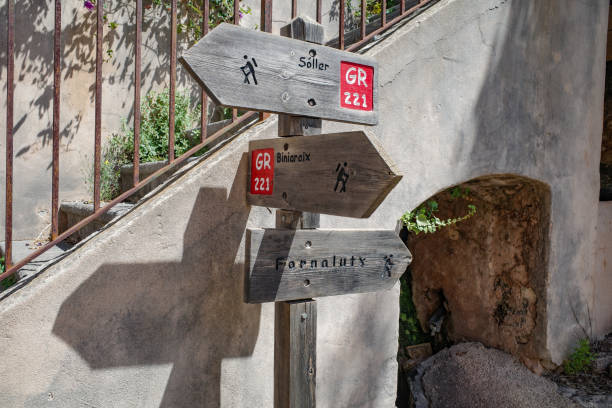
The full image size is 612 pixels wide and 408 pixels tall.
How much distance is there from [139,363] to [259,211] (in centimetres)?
72

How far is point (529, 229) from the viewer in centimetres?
331

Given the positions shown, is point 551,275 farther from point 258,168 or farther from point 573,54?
point 258,168

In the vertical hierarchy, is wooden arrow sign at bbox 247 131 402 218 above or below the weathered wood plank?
above

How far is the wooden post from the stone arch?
1.78 metres

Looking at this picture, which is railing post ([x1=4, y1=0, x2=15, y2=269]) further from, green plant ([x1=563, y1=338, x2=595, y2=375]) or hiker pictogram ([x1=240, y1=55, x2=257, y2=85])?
green plant ([x1=563, y1=338, x2=595, y2=375])

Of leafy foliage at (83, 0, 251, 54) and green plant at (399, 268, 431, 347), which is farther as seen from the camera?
green plant at (399, 268, 431, 347)

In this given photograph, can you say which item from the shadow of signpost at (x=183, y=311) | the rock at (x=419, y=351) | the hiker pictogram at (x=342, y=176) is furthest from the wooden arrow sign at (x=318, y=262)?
the rock at (x=419, y=351)

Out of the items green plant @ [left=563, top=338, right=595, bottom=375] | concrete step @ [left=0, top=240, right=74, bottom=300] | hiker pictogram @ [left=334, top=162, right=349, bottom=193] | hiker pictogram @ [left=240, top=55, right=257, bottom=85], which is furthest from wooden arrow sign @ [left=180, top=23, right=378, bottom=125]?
green plant @ [left=563, top=338, right=595, bottom=375]

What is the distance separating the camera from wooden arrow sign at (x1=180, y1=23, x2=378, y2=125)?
1.33 m

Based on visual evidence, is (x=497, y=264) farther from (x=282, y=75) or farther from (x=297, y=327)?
(x=282, y=75)

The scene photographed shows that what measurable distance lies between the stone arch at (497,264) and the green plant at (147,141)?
2.09m

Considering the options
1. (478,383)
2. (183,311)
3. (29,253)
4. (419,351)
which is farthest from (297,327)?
(419,351)

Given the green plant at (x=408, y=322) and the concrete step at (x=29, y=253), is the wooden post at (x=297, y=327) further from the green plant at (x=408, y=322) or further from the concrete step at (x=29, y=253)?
the green plant at (x=408, y=322)

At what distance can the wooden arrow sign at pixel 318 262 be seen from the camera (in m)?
1.43
